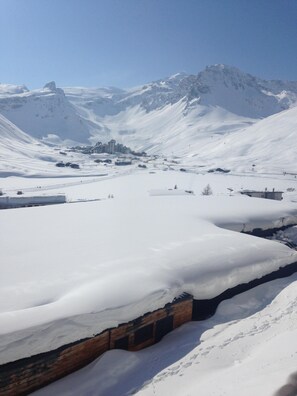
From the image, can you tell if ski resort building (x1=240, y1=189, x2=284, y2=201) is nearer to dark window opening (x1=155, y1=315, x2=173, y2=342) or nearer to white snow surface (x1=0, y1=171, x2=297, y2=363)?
white snow surface (x1=0, y1=171, x2=297, y2=363)

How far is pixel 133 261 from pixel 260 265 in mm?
4405

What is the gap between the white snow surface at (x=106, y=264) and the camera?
23.5 ft

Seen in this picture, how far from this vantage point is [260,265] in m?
11.8

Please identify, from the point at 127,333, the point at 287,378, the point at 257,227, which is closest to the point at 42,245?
the point at 127,333

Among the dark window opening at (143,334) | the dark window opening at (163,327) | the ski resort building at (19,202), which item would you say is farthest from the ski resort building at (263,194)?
the dark window opening at (143,334)

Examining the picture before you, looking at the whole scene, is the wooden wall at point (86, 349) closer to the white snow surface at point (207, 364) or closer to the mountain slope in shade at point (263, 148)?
the white snow surface at point (207, 364)

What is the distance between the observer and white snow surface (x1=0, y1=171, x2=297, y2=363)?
716 centimetres

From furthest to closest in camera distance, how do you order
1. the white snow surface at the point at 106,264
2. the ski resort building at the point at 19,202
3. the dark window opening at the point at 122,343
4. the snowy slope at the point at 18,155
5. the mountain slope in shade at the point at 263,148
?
the mountain slope in shade at the point at 263,148 < the snowy slope at the point at 18,155 < the ski resort building at the point at 19,202 < the dark window opening at the point at 122,343 < the white snow surface at the point at 106,264

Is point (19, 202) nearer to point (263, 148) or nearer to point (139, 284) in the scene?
point (139, 284)

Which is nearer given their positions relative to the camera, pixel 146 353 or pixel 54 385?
pixel 54 385

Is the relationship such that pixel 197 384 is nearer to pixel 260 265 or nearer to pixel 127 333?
pixel 127 333

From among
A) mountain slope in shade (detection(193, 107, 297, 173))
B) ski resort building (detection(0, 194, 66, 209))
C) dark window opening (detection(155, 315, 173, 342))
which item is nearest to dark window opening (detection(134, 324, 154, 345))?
dark window opening (detection(155, 315, 173, 342))

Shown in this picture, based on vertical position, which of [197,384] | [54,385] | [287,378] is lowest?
[54,385]

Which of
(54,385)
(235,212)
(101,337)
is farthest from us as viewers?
(235,212)
